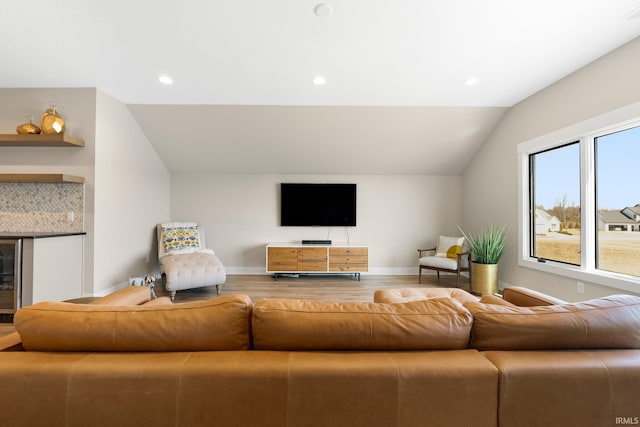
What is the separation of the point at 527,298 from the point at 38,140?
5.04 meters

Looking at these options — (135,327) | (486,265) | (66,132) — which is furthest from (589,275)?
(66,132)

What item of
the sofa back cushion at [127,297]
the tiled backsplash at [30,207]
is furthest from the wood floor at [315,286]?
the sofa back cushion at [127,297]

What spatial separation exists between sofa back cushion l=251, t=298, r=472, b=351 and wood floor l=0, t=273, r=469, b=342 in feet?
9.25

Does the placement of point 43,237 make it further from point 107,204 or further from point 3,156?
point 3,156

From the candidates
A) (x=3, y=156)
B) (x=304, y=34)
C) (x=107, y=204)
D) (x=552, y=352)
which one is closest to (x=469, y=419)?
(x=552, y=352)

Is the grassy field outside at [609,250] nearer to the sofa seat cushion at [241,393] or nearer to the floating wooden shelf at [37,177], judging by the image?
the sofa seat cushion at [241,393]

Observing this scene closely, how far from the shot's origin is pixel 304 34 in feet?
8.21

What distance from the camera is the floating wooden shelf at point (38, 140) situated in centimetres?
321

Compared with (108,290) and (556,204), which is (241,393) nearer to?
(108,290)

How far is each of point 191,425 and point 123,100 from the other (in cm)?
433

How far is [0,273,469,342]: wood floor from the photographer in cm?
391

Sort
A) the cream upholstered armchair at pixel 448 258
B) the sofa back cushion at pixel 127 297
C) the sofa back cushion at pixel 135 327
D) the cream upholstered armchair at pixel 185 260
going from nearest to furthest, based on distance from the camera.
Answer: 1. the sofa back cushion at pixel 135 327
2. the sofa back cushion at pixel 127 297
3. the cream upholstered armchair at pixel 185 260
4. the cream upholstered armchair at pixel 448 258

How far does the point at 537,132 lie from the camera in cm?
356

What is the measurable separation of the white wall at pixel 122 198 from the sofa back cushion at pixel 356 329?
3.57m
